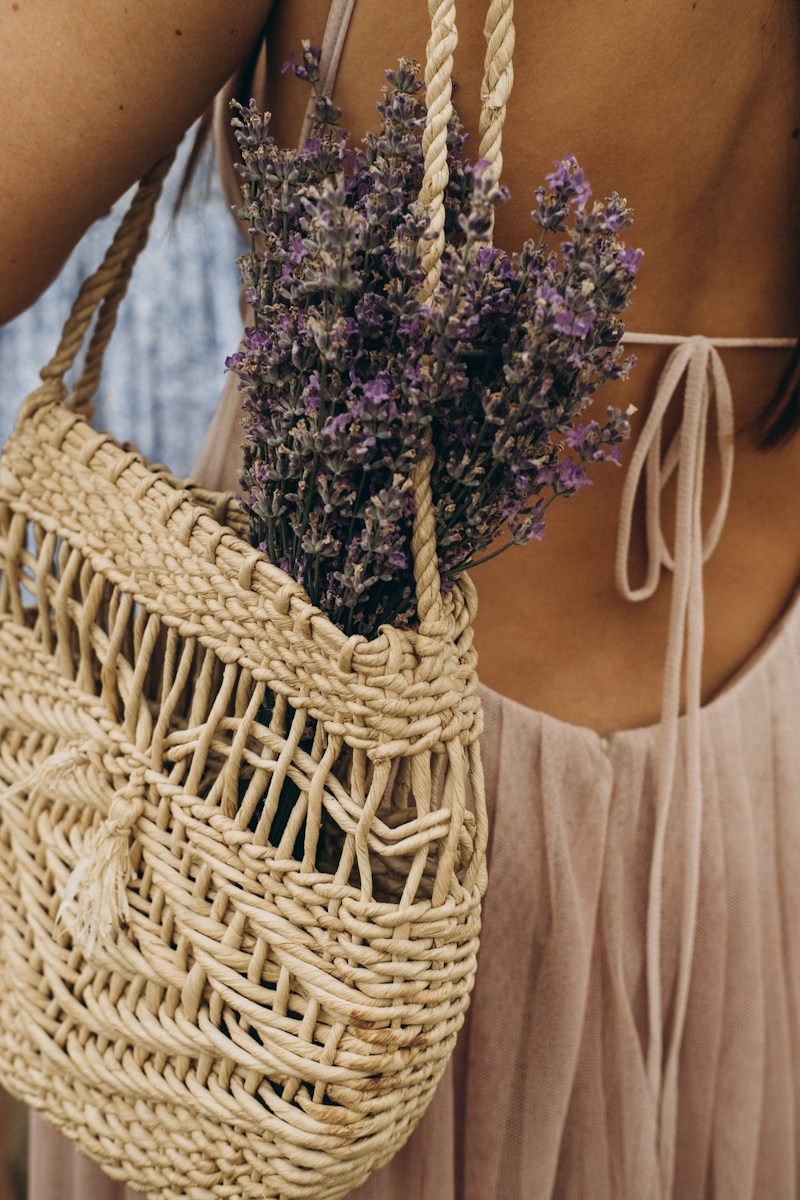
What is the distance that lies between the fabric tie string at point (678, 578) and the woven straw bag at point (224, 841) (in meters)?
0.34

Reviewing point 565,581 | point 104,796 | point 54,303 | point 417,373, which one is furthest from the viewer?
point 54,303

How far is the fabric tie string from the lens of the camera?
0.84 m

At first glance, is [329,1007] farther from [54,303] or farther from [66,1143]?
[54,303]

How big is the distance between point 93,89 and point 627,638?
0.67 metres

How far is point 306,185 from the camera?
562 millimetres

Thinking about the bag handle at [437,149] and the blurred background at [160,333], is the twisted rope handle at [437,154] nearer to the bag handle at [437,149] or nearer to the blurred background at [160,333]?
the bag handle at [437,149]

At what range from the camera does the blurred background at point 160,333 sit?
1.57m

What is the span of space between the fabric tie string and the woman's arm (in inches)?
15.7

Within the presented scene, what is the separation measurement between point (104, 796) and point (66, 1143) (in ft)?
1.54

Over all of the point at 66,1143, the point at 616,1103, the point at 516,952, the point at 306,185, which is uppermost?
the point at 306,185

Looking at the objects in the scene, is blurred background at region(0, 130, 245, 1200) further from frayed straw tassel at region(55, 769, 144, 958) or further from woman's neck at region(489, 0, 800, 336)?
frayed straw tassel at region(55, 769, 144, 958)

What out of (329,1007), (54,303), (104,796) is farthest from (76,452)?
(54,303)

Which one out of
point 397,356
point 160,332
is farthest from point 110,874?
point 160,332

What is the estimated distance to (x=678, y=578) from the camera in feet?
2.89
